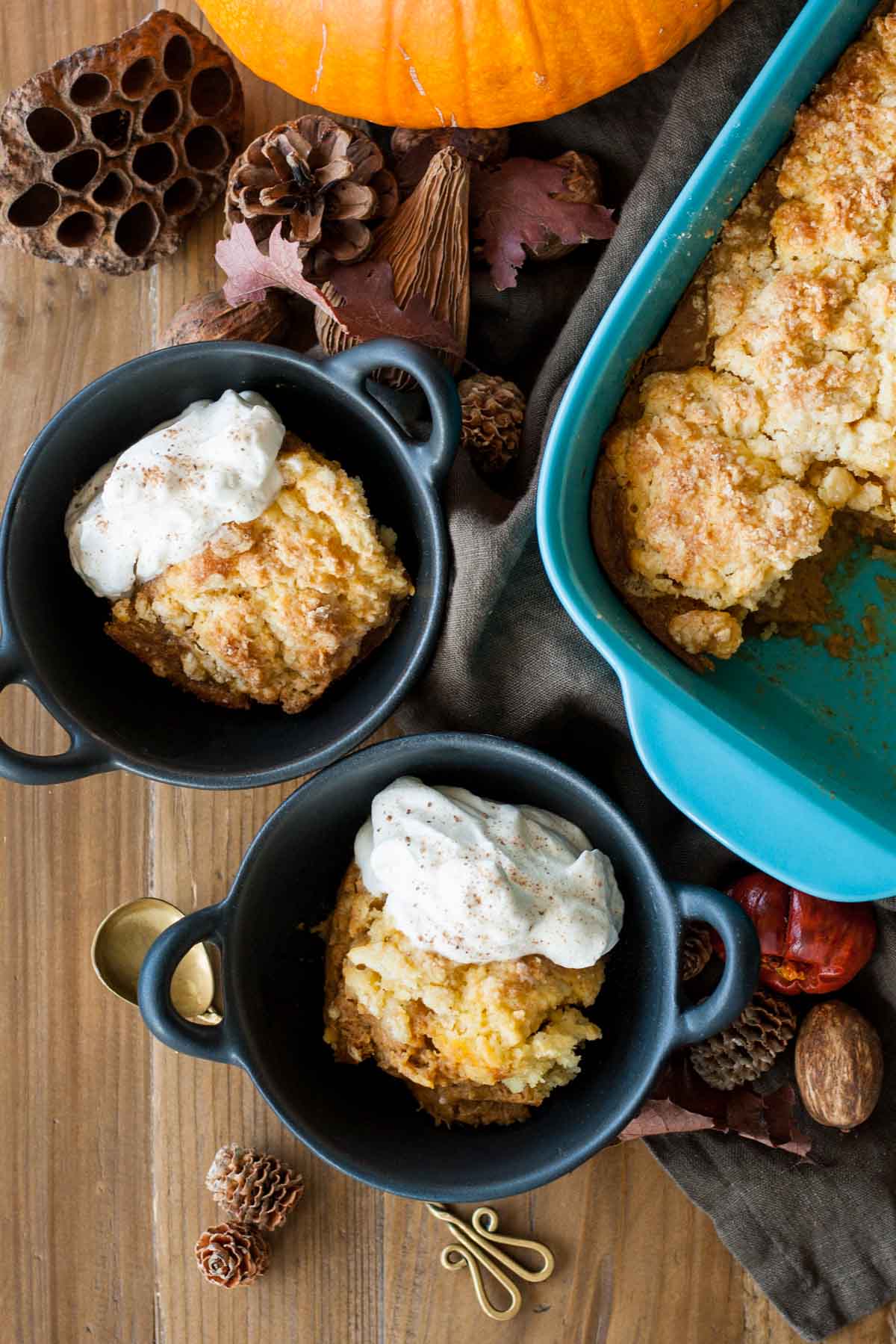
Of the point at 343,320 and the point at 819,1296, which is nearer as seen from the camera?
the point at 343,320

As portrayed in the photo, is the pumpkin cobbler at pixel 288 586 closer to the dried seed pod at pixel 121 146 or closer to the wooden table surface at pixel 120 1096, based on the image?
the wooden table surface at pixel 120 1096

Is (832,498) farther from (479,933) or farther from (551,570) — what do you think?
(479,933)

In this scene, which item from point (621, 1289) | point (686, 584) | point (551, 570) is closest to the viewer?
point (551, 570)

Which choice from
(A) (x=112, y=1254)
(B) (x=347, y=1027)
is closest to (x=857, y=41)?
(B) (x=347, y=1027)

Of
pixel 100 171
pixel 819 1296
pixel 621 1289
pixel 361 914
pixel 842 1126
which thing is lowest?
pixel 621 1289

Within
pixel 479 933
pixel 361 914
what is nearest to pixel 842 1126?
pixel 479 933

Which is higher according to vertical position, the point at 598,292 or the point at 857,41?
the point at 857,41

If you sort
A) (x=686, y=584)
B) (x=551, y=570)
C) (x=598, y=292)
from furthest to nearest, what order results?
(x=598, y=292), (x=686, y=584), (x=551, y=570)

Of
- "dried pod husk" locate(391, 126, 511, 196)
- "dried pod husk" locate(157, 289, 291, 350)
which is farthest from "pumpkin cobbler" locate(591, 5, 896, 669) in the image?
"dried pod husk" locate(157, 289, 291, 350)

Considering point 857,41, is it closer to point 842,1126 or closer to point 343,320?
point 343,320
